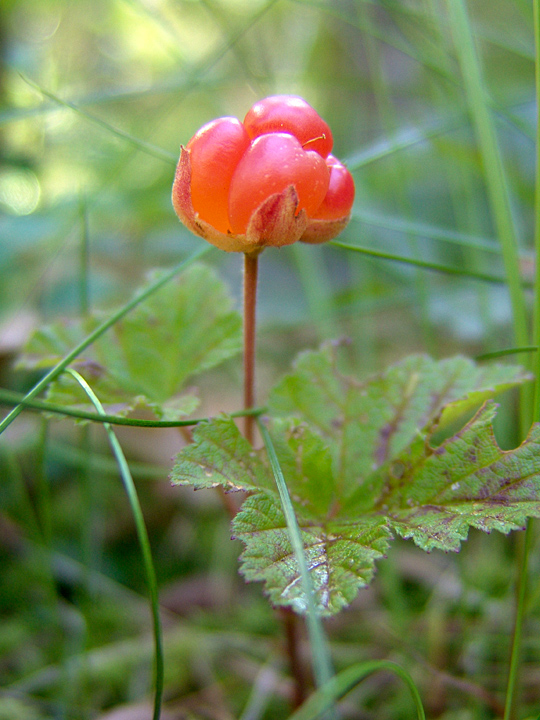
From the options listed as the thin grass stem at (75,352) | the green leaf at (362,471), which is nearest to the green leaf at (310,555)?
the green leaf at (362,471)

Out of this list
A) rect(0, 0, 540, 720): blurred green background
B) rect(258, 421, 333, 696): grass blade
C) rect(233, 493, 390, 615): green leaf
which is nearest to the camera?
rect(258, 421, 333, 696): grass blade

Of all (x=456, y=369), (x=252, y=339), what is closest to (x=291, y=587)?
(x=252, y=339)

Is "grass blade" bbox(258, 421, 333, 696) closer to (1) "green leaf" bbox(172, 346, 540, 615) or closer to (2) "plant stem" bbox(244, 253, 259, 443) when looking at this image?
(1) "green leaf" bbox(172, 346, 540, 615)

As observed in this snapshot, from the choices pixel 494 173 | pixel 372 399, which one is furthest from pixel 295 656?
pixel 494 173

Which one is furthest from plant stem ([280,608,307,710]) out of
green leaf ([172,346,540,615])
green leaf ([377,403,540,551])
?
green leaf ([377,403,540,551])

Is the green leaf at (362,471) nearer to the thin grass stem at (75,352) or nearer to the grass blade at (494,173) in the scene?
the grass blade at (494,173)

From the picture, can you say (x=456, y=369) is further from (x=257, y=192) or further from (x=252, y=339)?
(x=257, y=192)
